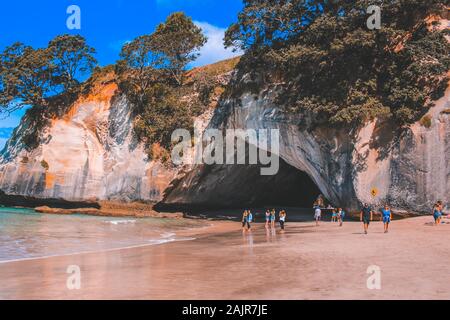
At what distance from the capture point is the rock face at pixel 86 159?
133 ft

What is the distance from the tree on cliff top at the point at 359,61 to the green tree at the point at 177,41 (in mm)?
13784

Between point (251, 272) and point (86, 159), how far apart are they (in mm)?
36240

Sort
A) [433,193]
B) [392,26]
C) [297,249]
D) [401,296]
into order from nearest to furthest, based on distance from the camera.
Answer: [401,296], [297,249], [433,193], [392,26]

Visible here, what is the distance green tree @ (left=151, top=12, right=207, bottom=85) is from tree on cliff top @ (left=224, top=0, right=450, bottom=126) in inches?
543

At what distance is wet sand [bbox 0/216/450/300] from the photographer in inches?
296

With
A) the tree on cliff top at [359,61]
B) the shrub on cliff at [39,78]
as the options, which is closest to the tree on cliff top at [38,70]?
the shrub on cliff at [39,78]

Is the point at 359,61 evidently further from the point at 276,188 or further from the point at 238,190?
the point at 276,188

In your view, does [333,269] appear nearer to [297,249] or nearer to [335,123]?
[297,249]

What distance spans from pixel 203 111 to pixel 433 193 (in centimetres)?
2136

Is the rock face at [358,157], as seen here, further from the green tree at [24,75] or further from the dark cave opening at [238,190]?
the green tree at [24,75]

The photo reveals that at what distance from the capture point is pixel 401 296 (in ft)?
22.5

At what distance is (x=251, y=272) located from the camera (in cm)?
970

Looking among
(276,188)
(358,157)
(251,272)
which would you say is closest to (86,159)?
(276,188)
